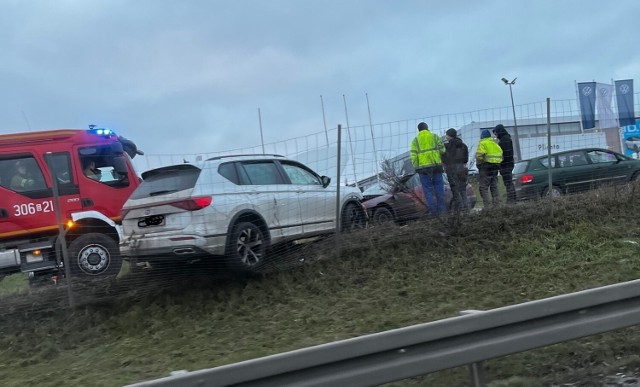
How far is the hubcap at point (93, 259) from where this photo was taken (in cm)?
943

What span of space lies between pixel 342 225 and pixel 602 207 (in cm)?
395

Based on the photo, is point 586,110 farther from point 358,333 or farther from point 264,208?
point 358,333

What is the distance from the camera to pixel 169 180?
7961mm

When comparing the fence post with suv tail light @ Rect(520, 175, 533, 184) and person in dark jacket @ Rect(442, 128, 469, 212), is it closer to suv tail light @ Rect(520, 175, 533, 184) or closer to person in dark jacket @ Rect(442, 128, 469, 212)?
person in dark jacket @ Rect(442, 128, 469, 212)

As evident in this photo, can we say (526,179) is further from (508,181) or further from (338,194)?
(338,194)

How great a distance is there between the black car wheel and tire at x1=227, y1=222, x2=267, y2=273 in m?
1.84

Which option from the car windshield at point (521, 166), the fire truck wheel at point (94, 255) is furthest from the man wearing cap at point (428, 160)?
the fire truck wheel at point (94, 255)

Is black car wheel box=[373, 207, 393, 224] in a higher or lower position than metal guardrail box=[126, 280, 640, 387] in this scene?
higher

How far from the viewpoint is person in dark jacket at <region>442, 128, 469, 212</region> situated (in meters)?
8.87

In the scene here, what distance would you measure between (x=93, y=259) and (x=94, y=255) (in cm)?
8

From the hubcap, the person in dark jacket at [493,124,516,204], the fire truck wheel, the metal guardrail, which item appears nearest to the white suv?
the fire truck wheel

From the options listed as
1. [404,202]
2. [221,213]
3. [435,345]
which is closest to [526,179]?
[404,202]

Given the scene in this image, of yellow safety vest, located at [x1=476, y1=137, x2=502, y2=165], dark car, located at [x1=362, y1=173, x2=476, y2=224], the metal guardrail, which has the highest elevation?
yellow safety vest, located at [x1=476, y1=137, x2=502, y2=165]

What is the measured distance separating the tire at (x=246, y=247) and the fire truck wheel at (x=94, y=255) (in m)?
2.20
